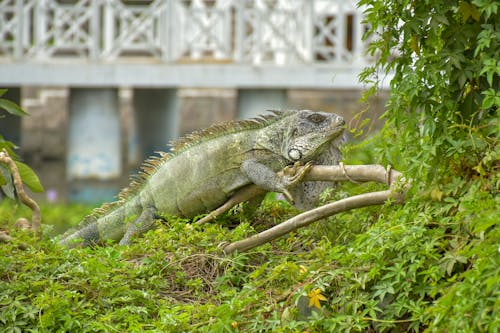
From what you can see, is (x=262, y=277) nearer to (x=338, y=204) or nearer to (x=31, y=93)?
(x=338, y=204)

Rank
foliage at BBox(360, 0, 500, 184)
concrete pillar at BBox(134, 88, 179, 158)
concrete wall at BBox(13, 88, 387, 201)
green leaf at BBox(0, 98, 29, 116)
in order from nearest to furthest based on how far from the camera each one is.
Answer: foliage at BBox(360, 0, 500, 184) < green leaf at BBox(0, 98, 29, 116) < concrete pillar at BBox(134, 88, 179, 158) < concrete wall at BBox(13, 88, 387, 201)

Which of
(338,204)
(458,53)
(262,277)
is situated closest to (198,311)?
(262,277)

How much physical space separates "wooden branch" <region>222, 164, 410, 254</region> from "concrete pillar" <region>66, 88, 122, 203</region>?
28.1 feet

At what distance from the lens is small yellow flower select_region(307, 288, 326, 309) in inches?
181

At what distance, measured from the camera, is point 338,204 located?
525 cm

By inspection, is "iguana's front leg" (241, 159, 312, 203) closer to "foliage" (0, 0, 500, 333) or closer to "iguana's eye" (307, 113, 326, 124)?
"iguana's eye" (307, 113, 326, 124)

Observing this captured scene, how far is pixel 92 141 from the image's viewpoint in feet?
45.9

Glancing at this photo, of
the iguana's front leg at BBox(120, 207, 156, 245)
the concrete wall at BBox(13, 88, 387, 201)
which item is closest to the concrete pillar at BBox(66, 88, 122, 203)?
the concrete wall at BBox(13, 88, 387, 201)

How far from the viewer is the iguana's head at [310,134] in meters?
6.00

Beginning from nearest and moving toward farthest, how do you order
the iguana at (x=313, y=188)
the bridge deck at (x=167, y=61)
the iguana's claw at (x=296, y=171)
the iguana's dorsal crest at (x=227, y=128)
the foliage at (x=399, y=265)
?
1. the foliage at (x=399, y=265)
2. the iguana's claw at (x=296, y=171)
3. the iguana at (x=313, y=188)
4. the iguana's dorsal crest at (x=227, y=128)
5. the bridge deck at (x=167, y=61)

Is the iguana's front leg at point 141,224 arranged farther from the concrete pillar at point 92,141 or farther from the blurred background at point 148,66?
the concrete pillar at point 92,141

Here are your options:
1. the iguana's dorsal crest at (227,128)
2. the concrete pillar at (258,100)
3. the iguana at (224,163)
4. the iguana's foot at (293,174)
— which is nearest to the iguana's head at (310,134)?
the iguana at (224,163)

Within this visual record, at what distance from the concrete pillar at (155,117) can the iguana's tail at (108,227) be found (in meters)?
8.72

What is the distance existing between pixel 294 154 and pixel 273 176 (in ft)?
0.66
